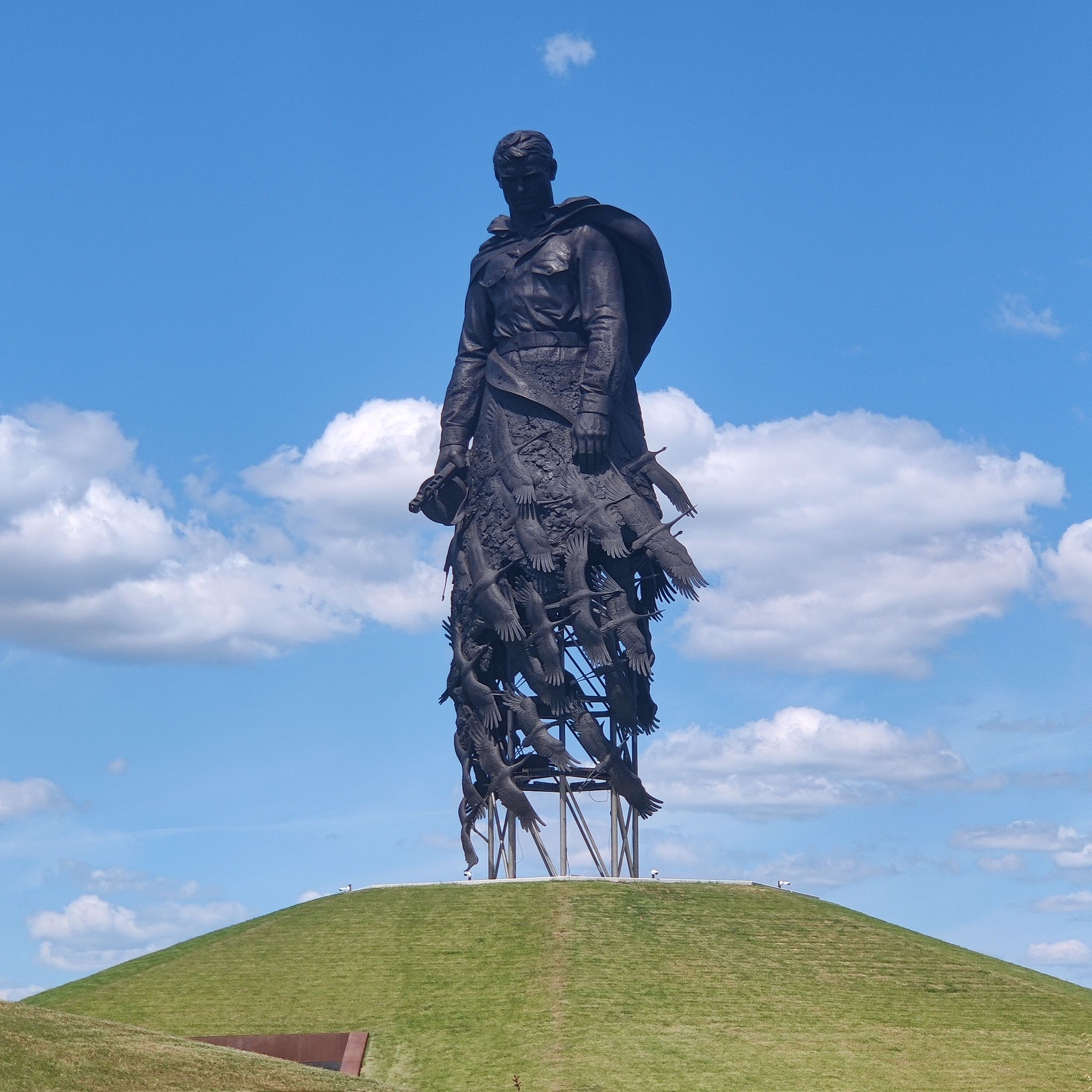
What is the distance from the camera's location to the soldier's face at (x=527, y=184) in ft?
132

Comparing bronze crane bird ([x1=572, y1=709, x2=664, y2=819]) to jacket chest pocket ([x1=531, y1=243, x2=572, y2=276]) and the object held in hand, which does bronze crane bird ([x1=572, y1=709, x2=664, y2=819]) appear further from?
jacket chest pocket ([x1=531, y1=243, x2=572, y2=276])

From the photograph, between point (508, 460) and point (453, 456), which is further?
point (453, 456)

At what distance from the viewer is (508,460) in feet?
129

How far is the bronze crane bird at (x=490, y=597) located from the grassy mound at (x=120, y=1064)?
41.6 ft

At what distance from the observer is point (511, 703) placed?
39031mm

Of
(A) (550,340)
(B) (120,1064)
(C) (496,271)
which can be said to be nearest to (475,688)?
(A) (550,340)

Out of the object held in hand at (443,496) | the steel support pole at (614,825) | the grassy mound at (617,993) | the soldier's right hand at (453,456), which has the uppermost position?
the soldier's right hand at (453,456)

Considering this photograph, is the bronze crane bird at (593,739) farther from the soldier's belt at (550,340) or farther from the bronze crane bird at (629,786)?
the soldier's belt at (550,340)

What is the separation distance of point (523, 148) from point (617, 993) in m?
18.1

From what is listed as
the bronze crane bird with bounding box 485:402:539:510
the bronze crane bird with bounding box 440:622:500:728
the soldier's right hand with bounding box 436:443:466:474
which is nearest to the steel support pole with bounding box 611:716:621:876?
the bronze crane bird with bounding box 440:622:500:728

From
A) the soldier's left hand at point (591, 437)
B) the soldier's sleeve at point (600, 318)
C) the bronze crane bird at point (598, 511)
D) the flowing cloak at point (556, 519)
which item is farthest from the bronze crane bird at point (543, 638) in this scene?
the soldier's sleeve at point (600, 318)

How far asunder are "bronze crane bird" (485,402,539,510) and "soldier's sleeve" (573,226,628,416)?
1662 mm

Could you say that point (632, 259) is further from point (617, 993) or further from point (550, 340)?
point (617, 993)

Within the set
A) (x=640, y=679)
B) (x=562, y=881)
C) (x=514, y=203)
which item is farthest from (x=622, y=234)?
(x=562, y=881)
